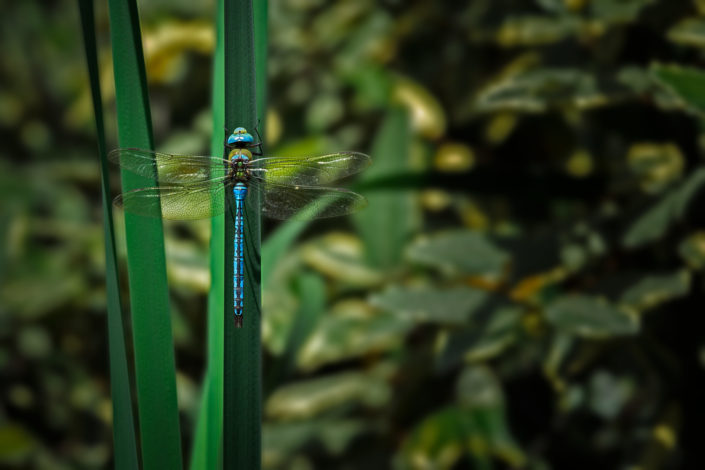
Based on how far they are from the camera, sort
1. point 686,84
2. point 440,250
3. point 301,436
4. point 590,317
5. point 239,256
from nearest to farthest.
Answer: point 239,256 < point 686,84 < point 590,317 < point 440,250 < point 301,436

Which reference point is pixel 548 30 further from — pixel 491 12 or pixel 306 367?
pixel 306 367

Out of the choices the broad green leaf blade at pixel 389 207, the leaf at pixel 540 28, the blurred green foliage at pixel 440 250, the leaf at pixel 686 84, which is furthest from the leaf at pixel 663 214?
the broad green leaf blade at pixel 389 207

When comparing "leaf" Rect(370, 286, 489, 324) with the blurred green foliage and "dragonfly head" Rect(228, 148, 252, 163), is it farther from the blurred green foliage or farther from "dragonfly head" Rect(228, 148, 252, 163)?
"dragonfly head" Rect(228, 148, 252, 163)

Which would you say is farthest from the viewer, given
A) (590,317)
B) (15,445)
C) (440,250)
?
(15,445)

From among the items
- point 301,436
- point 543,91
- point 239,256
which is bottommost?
point 301,436

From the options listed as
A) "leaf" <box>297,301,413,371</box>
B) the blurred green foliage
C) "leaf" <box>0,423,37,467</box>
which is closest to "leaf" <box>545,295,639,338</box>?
the blurred green foliage

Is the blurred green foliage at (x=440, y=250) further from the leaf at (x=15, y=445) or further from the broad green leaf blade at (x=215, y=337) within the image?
the broad green leaf blade at (x=215, y=337)

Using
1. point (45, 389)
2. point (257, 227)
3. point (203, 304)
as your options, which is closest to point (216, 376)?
point (257, 227)

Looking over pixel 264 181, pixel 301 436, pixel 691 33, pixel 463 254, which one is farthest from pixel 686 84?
pixel 301 436

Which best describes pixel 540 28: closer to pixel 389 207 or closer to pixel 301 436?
pixel 389 207
